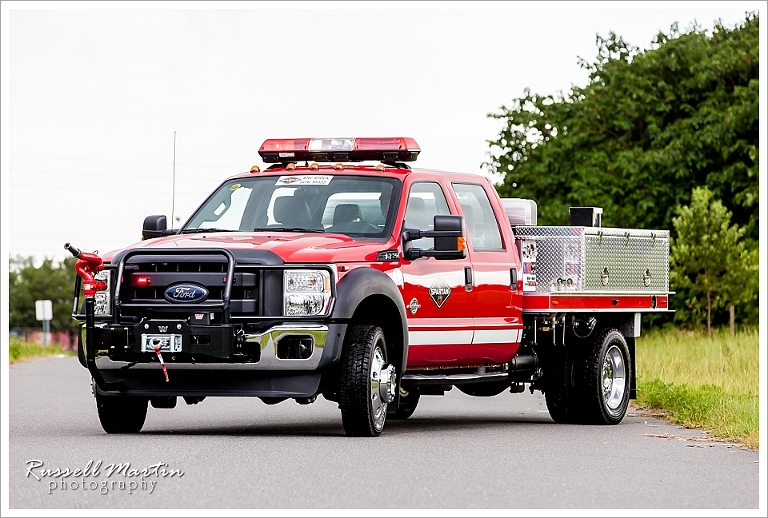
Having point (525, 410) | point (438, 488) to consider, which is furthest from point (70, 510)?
point (525, 410)

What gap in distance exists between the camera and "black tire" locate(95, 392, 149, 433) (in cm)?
1279

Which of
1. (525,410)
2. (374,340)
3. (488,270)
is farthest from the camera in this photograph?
(525,410)

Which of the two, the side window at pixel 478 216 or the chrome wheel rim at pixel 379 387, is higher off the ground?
the side window at pixel 478 216

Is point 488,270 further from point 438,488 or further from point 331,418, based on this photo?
point 438,488

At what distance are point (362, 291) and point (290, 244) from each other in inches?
26.3

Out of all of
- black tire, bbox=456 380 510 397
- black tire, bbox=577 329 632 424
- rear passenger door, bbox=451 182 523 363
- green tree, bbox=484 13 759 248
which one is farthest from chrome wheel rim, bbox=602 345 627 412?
green tree, bbox=484 13 759 248

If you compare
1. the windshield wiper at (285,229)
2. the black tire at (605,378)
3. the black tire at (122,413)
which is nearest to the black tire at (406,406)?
the black tire at (605,378)

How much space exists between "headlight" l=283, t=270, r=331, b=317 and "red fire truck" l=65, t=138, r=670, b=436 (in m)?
0.01

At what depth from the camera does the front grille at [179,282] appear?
1198 centimetres

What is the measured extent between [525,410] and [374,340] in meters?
5.52

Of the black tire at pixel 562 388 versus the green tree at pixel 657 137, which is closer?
the black tire at pixel 562 388

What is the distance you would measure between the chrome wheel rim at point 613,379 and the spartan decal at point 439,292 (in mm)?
2520

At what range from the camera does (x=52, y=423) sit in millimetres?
14242

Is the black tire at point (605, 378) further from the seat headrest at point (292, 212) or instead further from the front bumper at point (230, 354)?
the front bumper at point (230, 354)
